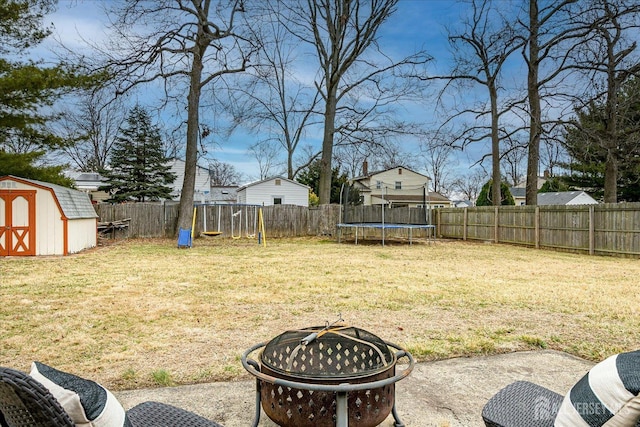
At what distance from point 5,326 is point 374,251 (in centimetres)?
950

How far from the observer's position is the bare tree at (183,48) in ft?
43.4

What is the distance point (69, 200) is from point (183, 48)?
6234 mm

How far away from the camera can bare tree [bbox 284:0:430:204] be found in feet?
59.8

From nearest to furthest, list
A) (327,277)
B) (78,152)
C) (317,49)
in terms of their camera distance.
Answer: (327,277) < (317,49) < (78,152)

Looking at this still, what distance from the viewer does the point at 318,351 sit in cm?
225

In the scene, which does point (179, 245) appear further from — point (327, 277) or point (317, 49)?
point (317, 49)

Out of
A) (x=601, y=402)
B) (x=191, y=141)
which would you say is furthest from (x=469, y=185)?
(x=601, y=402)

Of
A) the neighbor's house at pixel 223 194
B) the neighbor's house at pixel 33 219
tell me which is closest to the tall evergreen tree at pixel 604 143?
the neighbor's house at pixel 33 219

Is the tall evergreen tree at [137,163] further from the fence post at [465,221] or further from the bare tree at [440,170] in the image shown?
the bare tree at [440,170]

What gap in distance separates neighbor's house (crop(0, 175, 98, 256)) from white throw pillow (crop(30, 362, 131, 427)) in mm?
11504

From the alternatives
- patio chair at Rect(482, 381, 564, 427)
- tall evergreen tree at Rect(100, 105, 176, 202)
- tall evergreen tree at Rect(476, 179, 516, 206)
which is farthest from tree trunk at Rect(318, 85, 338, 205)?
patio chair at Rect(482, 381, 564, 427)

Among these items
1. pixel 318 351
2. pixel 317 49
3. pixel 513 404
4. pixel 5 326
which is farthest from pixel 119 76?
pixel 513 404

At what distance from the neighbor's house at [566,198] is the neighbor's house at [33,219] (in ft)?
97.4

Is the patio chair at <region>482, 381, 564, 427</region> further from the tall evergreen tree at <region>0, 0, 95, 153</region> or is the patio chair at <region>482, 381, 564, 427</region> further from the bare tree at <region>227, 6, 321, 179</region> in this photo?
the bare tree at <region>227, 6, 321, 179</region>
